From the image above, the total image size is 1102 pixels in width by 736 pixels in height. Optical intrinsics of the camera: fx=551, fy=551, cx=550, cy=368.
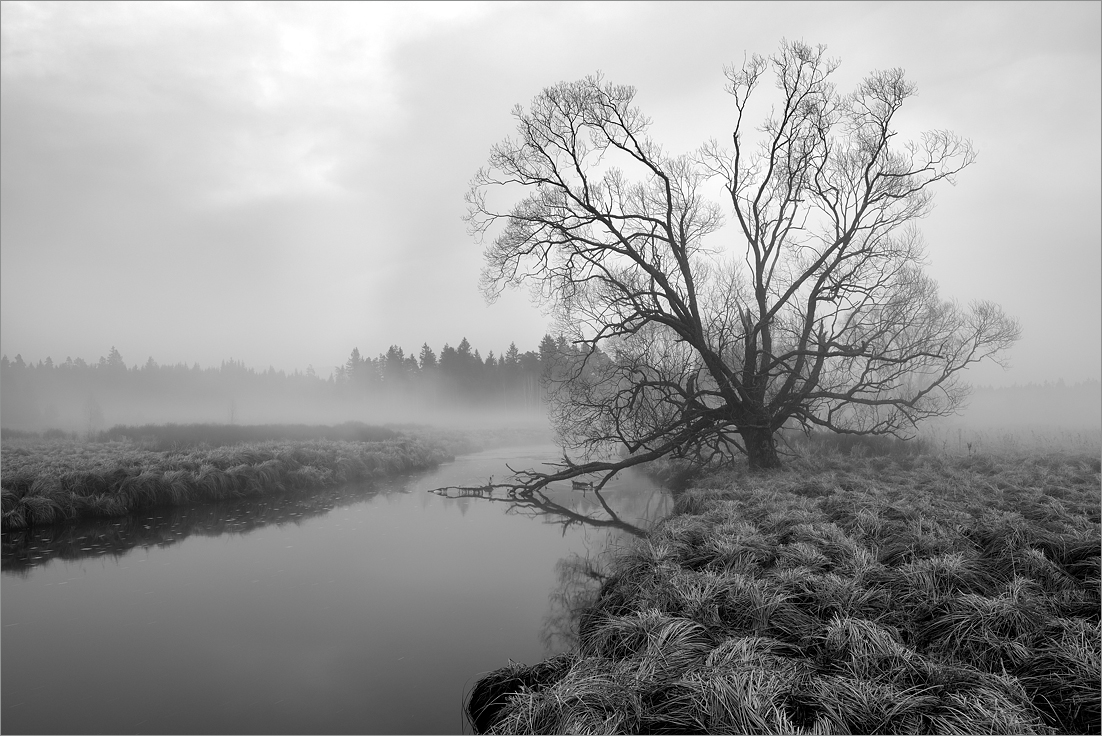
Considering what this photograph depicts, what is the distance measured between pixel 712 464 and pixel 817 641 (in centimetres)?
1224

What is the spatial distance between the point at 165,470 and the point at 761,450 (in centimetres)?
1425

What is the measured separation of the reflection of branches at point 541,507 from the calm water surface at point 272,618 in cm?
33

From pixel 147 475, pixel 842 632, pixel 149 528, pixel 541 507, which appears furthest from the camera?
pixel 541 507

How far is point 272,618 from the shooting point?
631 cm

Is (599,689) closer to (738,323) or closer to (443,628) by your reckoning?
(443,628)

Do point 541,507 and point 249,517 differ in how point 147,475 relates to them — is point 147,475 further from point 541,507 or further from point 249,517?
point 541,507

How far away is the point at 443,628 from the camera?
6.02 m

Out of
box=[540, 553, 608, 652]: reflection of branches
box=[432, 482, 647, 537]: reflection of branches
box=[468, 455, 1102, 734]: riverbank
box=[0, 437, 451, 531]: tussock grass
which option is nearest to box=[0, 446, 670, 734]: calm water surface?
box=[540, 553, 608, 652]: reflection of branches

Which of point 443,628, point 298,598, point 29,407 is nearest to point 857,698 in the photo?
point 443,628

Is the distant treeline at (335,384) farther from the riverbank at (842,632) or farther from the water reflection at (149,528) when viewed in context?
the riverbank at (842,632)

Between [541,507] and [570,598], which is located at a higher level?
[570,598]

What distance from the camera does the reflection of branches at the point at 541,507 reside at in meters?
11.4

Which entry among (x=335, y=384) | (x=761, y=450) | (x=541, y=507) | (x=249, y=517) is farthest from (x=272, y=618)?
(x=335, y=384)

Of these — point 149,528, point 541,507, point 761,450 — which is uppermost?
point 761,450
